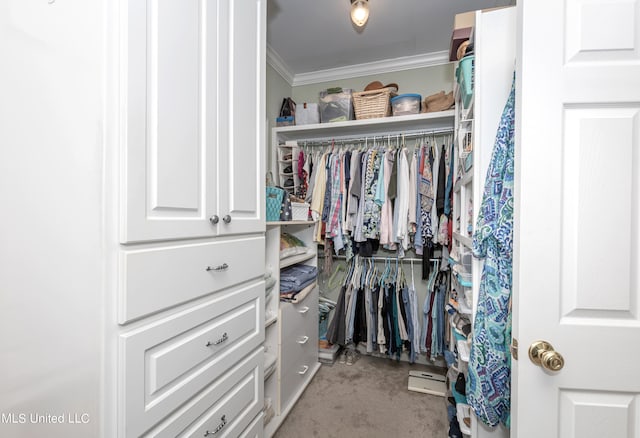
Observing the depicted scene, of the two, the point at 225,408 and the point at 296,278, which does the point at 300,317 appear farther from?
the point at 225,408

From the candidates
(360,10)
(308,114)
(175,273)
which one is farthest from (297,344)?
(360,10)

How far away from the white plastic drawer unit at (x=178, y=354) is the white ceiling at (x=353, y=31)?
1.80 meters

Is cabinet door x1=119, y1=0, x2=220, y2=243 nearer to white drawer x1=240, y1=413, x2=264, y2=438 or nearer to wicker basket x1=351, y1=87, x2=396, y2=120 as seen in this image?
white drawer x1=240, y1=413, x2=264, y2=438

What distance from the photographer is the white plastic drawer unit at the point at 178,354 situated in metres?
0.75

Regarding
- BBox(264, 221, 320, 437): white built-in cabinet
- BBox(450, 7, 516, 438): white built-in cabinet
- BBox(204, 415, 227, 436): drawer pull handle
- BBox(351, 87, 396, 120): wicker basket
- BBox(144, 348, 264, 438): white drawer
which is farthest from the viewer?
BBox(351, 87, 396, 120): wicker basket

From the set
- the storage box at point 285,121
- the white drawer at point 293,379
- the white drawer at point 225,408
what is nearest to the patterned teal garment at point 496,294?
the white drawer at point 225,408

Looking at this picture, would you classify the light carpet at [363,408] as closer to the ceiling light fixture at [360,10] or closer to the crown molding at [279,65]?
the ceiling light fixture at [360,10]

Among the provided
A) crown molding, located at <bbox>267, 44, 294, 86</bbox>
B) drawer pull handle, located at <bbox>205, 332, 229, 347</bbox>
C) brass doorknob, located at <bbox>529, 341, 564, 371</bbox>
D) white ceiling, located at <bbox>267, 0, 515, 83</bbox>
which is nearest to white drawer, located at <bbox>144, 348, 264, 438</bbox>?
drawer pull handle, located at <bbox>205, 332, 229, 347</bbox>

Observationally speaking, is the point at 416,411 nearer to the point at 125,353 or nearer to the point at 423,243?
the point at 423,243

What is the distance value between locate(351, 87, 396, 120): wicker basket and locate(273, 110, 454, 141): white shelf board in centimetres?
8

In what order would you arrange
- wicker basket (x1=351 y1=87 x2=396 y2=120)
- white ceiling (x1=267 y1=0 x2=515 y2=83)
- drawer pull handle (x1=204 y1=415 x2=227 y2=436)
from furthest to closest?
wicker basket (x1=351 y1=87 x2=396 y2=120)
white ceiling (x1=267 y1=0 x2=515 y2=83)
drawer pull handle (x1=204 y1=415 x2=227 y2=436)

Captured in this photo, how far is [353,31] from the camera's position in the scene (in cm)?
213

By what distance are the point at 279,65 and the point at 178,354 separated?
2.38 m

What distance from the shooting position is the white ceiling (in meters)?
1.88
